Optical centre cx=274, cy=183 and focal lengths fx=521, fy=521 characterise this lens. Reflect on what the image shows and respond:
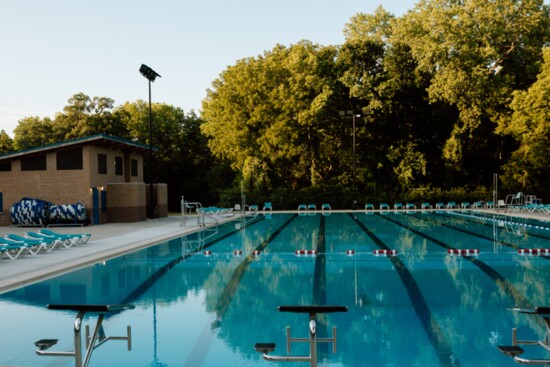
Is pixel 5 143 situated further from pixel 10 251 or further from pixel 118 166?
pixel 10 251

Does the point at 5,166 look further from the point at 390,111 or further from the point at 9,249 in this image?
the point at 390,111

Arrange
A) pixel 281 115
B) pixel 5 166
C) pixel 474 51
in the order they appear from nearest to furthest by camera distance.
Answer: pixel 5 166 → pixel 474 51 → pixel 281 115

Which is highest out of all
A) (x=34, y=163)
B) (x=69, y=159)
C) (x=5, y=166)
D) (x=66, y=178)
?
(x=69, y=159)

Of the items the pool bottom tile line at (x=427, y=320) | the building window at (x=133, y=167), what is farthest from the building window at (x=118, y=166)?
the pool bottom tile line at (x=427, y=320)

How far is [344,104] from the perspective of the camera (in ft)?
124

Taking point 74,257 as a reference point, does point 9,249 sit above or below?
above

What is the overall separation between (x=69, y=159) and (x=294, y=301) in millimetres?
19770

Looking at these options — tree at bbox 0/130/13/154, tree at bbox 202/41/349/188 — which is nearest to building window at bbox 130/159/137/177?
tree at bbox 202/41/349/188

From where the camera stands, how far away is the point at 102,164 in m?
26.4

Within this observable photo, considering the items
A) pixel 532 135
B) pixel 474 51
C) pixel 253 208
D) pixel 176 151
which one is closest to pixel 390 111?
pixel 474 51

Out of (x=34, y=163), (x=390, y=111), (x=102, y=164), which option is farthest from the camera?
(x=390, y=111)

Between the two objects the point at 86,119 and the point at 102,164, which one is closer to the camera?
the point at 102,164

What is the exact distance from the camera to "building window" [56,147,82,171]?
984 inches

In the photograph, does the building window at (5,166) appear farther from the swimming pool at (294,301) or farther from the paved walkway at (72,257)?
the swimming pool at (294,301)
